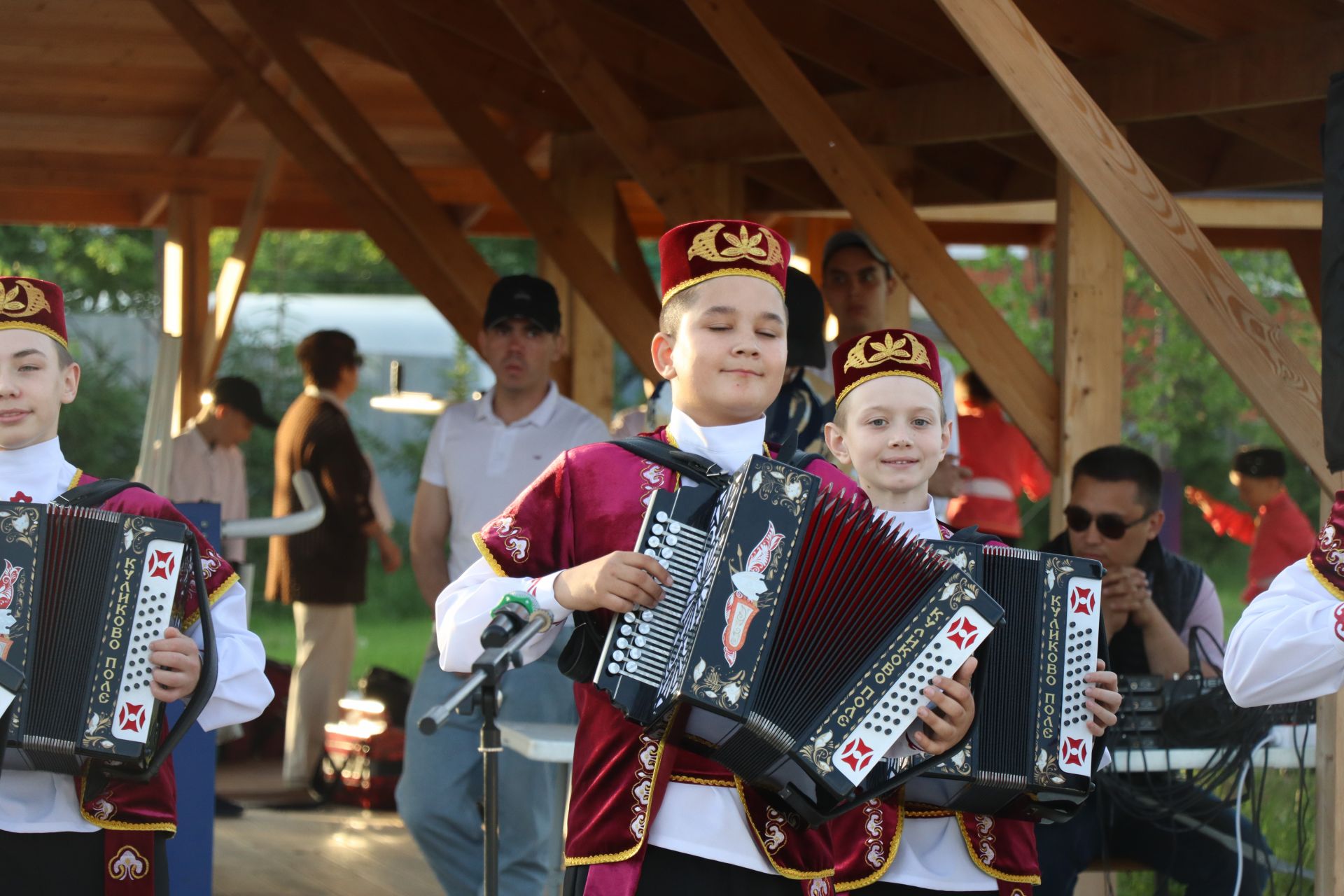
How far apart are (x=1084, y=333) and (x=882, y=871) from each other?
256cm

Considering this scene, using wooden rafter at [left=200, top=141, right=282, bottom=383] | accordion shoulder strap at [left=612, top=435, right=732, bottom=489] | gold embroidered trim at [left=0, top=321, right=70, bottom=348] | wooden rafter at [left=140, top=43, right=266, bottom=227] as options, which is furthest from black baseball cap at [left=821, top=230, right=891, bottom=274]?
wooden rafter at [left=140, top=43, right=266, bottom=227]

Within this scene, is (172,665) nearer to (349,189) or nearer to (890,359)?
(890,359)

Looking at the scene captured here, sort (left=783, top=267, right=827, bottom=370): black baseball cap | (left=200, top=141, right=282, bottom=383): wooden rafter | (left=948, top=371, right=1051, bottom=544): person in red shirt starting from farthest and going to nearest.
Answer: (left=200, top=141, right=282, bottom=383): wooden rafter → (left=948, top=371, right=1051, bottom=544): person in red shirt → (left=783, top=267, right=827, bottom=370): black baseball cap

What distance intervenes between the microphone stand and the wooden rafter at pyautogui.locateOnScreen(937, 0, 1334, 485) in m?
2.11

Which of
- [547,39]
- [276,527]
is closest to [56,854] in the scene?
[276,527]

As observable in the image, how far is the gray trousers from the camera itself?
444cm

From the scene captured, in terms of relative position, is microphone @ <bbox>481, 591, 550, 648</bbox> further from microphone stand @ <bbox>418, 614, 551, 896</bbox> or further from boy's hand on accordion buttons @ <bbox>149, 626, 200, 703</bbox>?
boy's hand on accordion buttons @ <bbox>149, 626, 200, 703</bbox>

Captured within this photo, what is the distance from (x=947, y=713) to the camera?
2.38 metres

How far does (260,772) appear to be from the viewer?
7883mm

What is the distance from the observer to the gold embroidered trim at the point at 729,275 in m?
2.50

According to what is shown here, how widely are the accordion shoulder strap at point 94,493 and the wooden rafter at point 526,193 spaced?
10.1ft

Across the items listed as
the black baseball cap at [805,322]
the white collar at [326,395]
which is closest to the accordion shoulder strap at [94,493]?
the black baseball cap at [805,322]

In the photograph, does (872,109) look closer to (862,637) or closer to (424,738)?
(424,738)

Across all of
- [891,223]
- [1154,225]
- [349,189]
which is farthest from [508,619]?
[349,189]
